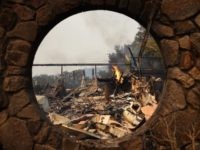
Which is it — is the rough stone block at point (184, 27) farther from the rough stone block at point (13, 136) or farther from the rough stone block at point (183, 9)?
the rough stone block at point (13, 136)

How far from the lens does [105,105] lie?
1217 centimetres

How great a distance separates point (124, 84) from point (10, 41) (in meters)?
9.39

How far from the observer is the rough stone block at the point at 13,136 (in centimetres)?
445

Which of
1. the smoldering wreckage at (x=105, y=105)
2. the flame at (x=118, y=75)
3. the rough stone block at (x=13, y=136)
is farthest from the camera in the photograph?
the flame at (x=118, y=75)

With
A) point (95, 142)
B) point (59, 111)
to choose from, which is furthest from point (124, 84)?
point (95, 142)

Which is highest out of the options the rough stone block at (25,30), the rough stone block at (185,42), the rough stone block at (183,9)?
the rough stone block at (183,9)

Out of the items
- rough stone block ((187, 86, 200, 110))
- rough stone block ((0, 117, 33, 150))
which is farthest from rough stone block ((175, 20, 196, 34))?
rough stone block ((0, 117, 33, 150))

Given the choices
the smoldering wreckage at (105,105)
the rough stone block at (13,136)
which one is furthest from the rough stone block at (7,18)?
the smoldering wreckage at (105,105)

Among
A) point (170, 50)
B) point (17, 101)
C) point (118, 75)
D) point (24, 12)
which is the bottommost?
point (17, 101)

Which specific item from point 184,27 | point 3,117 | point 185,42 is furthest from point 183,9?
point 3,117

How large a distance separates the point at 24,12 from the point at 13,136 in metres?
1.37

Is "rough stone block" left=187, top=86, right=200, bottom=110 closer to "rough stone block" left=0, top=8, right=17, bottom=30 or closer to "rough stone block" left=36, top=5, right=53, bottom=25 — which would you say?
"rough stone block" left=36, top=5, right=53, bottom=25

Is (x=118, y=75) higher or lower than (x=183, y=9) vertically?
lower

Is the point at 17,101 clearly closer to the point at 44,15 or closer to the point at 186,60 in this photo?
the point at 44,15
